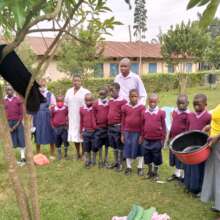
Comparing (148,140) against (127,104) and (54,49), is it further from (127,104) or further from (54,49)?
(54,49)

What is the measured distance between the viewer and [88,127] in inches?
257

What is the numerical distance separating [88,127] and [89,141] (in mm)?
268

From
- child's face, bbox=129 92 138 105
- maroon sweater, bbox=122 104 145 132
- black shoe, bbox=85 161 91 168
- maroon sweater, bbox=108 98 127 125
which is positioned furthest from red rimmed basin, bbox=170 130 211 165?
black shoe, bbox=85 161 91 168

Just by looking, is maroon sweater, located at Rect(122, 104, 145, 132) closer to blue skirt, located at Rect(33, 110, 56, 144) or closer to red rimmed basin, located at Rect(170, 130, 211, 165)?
red rimmed basin, located at Rect(170, 130, 211, 165)

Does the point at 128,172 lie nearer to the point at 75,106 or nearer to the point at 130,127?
the point at 130,127

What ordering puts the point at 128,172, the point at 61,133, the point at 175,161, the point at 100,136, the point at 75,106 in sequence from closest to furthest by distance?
the point at 175,161, the point at 128,172, the point at 100,136, the point at 75,106, the point at 61,133

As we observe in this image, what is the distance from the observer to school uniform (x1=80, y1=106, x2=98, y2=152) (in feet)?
21.3

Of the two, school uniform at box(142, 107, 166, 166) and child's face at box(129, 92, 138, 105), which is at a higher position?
child's face at box(129, 92, 138, 105)

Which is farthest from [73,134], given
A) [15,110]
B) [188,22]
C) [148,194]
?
[188,22]

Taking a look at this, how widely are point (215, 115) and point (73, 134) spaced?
133 inches

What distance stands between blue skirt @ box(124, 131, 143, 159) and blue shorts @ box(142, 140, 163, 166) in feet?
0.74

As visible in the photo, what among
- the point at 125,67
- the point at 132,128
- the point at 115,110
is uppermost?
the point at 125,67

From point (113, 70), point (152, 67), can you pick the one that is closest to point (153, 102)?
point (113, 70)

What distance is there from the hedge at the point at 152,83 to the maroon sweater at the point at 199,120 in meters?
13.9
